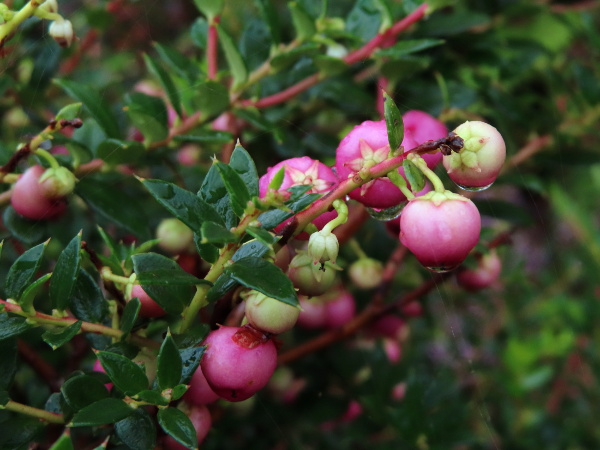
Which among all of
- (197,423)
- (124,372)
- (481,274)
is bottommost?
(481,274)

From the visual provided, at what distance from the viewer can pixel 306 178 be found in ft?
1.78

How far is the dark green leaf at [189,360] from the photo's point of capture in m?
0.53

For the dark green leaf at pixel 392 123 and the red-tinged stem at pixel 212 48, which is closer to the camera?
the dark green leaf at pixel 392 123

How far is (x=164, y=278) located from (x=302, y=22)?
0.50 metres

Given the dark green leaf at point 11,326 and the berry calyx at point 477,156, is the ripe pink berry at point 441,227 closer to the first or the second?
the berry calyx at point 477,156

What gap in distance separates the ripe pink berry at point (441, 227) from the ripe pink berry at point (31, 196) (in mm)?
419

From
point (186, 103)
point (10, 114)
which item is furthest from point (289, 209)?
point (10, 114)

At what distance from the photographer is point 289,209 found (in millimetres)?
491

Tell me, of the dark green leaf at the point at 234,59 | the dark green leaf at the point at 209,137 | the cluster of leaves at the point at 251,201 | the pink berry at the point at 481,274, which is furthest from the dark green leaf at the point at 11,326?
the pink berry at the point at 481,274

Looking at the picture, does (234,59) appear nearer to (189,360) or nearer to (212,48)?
(212,48)

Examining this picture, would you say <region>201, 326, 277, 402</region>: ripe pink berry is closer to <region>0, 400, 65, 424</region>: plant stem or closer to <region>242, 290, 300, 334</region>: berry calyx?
<region>242, 290, 300, 334</region>: berry calyx

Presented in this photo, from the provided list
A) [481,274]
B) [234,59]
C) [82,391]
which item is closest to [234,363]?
[82,391]

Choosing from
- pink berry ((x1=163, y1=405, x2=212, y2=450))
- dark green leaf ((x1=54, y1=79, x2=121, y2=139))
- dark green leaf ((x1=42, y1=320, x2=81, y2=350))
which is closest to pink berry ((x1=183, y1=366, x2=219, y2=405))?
pink berry ((x1=163, y1=405, x2=212, y2=450))

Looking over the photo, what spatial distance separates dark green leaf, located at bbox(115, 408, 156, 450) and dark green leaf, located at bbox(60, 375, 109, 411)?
0.14 ft
